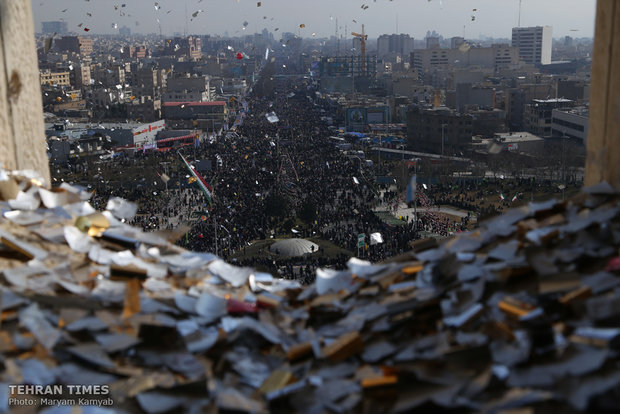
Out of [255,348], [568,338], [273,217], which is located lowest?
[273,217]

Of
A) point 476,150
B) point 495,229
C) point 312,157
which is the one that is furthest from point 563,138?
point 495,229

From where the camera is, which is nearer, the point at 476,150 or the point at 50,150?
the point at 50,150

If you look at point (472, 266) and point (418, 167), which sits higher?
point (472, 266)

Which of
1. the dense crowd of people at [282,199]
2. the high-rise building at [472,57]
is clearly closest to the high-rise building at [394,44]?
the high-rise building at [472,57]

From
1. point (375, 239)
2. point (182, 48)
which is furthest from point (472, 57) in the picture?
point (375, 239)

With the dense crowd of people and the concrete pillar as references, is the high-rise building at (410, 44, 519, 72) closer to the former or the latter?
the dense crowd of people

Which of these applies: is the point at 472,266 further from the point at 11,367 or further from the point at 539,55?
the point at 539,55

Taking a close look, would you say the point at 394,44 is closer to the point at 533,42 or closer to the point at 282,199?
the point at 533,42
